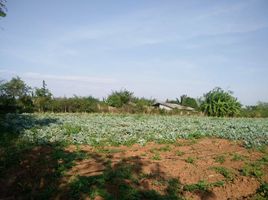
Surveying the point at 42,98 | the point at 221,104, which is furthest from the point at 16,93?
the point at 221,104

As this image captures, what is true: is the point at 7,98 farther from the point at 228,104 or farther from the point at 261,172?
the point at 261,172

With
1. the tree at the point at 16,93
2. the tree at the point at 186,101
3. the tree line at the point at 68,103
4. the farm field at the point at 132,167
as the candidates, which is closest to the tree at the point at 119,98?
the tree line at the point at 68,103

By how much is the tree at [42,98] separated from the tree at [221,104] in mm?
23360

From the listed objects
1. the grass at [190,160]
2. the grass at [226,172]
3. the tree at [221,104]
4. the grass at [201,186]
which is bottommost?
the grass at [201,186]

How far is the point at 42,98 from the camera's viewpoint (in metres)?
40.2

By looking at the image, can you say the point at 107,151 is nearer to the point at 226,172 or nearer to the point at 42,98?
the point at 226,172

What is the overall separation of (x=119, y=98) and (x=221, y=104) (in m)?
20.4

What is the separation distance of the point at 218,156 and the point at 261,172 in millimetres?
1945

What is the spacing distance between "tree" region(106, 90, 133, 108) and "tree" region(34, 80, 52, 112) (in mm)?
12385

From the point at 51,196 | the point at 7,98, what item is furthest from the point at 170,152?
the point at 7,98

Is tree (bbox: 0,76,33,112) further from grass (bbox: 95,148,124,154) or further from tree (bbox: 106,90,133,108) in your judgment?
grass (bbox: 95,148,124,154)

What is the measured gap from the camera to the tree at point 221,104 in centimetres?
3684

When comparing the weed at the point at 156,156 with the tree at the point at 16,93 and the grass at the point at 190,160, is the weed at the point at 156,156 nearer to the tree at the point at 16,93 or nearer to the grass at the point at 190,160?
the grass at the point at 190,160

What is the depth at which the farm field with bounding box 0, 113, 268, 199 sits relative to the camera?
7000mm
